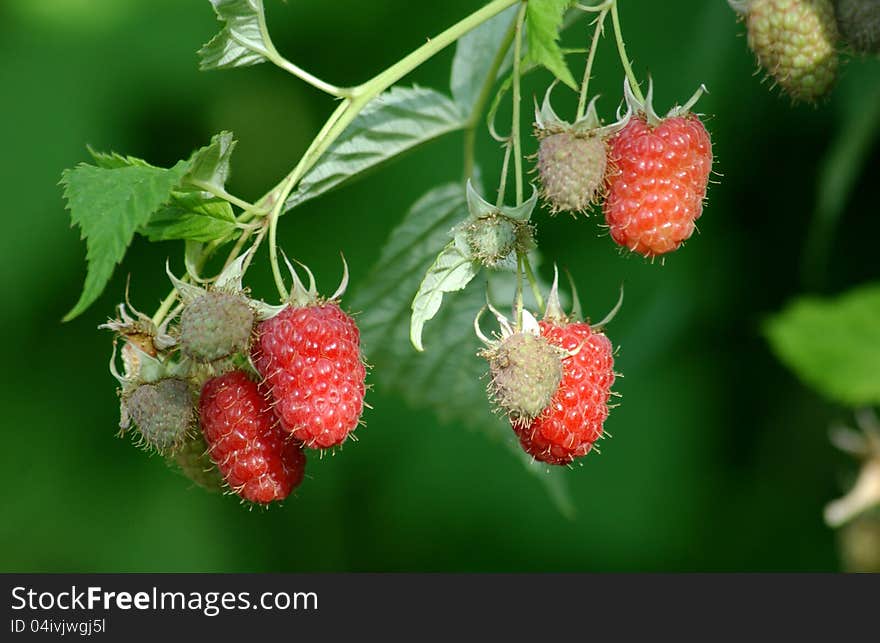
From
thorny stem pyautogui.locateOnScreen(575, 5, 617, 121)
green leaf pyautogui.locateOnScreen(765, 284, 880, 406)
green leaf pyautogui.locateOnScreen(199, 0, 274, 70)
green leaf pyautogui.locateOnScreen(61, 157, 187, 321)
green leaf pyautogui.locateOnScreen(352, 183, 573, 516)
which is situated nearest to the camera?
green leaf pyautogui.locateOnScreen(61, 157, 187, 321)

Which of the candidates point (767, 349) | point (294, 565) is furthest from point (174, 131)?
point (767, 349)

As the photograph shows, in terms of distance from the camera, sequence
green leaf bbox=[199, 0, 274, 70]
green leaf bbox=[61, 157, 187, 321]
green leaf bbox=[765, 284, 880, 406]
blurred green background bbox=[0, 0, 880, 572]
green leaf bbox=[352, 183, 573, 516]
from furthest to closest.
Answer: blurred green background bbox=[0, 0, 880, 572], green leaf bbox=[765, 284, 880, 406], green leaf bbox=[352, 183, 573, 516], green leaf bbox=[199, 0, 274, 70], green leaf bbox=[61, 157, 187, 321]

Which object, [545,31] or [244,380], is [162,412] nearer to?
[244,380]

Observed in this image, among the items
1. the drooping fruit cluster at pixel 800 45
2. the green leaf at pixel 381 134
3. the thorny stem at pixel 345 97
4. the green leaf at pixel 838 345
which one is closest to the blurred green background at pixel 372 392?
the green leaf at pixel 838 345

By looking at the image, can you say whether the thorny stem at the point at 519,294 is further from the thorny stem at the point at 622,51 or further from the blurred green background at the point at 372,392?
the blurred green background at the point at 372,392

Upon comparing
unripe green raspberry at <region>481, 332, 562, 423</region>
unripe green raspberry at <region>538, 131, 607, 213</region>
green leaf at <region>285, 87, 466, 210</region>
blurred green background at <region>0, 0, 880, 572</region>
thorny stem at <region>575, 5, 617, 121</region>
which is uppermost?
thorny stem at <region>575, 5, 617, 121</region>

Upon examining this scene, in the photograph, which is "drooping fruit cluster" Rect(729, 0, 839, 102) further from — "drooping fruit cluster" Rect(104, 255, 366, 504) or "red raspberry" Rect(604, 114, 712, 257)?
"drooping fruit cluster" Rect(104, 255, 366, 504)

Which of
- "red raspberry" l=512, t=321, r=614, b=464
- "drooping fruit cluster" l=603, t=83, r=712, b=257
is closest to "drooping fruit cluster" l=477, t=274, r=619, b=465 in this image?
"red raspberry" l=512, t=321, r=614, b=464

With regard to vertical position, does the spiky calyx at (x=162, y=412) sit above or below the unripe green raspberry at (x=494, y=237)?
below
